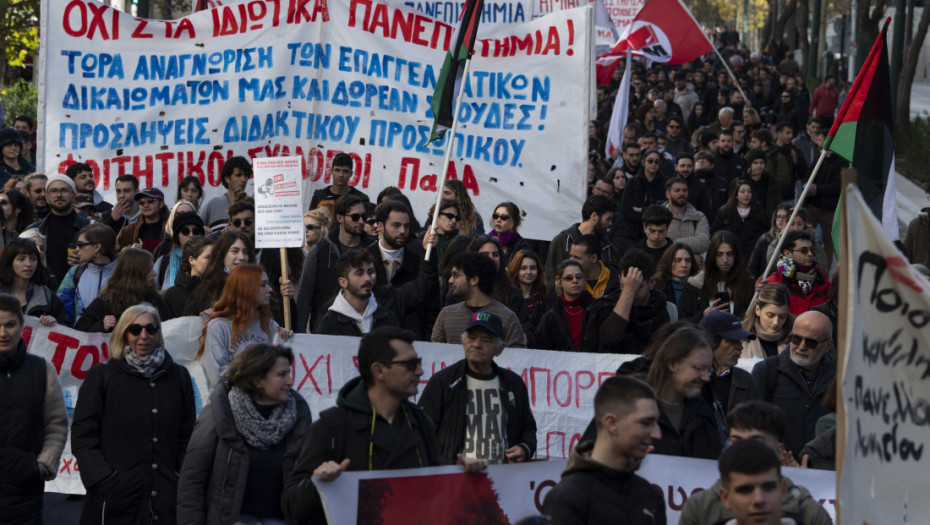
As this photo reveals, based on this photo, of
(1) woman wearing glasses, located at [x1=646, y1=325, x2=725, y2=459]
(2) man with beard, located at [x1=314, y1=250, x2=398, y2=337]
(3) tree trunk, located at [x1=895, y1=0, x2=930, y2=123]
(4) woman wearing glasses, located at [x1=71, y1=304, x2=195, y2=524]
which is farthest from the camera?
(3) tree trunk, located at [x1=895, y1=0, x2=930, y2=123]

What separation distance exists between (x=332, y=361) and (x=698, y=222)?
5091 mm

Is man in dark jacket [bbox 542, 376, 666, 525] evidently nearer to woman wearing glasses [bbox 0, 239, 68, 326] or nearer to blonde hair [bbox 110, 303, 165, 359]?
blonde hair [bbox 110, 303, 165, 359]

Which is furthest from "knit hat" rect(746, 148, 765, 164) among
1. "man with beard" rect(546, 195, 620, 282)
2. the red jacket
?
the red jacket

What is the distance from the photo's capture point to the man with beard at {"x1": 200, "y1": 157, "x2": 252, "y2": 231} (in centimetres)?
1088

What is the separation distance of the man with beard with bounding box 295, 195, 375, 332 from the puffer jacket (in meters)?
2.94

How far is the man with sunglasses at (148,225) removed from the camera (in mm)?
10164

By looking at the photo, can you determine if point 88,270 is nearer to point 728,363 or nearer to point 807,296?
point 728,363

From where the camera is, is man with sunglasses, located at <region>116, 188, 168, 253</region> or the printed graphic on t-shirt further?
man with sunglasses, located at <region>116, 188, 168, 253</region>

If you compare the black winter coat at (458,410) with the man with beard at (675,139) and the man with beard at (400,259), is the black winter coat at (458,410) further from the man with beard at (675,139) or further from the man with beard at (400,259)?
the man with beard at (675,139)

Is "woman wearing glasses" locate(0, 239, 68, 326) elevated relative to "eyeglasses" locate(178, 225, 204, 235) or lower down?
lower down

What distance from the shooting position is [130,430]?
6.45 m

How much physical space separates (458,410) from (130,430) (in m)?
1.50

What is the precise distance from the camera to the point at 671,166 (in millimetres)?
14734

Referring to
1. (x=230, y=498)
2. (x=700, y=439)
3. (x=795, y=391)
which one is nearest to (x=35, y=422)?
(x=230, y=498)
